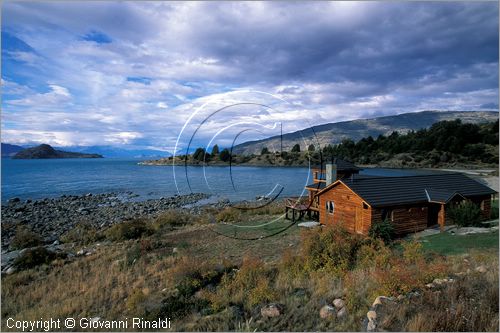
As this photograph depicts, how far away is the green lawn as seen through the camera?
13969mm

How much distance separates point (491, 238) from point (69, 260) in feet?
75.7

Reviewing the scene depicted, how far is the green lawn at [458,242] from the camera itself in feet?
45.8

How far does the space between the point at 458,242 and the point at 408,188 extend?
5.43 m

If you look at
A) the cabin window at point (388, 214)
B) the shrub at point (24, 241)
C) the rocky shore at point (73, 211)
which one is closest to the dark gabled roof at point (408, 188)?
the cabin window at point (388, 214)

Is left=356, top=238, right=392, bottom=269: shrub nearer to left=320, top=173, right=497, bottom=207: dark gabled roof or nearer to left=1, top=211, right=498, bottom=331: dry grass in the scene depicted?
left=1, top=211, right=498, bottom=331: dry grass

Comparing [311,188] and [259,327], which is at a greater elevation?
[311,188]

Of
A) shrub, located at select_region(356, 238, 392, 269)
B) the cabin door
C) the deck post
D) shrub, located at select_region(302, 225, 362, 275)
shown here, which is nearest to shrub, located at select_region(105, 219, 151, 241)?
shrub, located at select_region(302, 225, 362, 275)

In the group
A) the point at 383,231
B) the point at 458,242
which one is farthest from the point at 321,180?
the point at 458,242

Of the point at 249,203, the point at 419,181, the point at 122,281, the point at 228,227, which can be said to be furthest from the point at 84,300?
the point at 249,203

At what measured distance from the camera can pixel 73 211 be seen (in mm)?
36125

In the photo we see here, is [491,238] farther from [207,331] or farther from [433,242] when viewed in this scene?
[207,331]

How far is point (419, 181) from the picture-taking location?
70.4ft

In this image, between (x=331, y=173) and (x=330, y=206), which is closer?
(x=330, y=206)

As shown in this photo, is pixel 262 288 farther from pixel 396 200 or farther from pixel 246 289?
pixel 396 200
